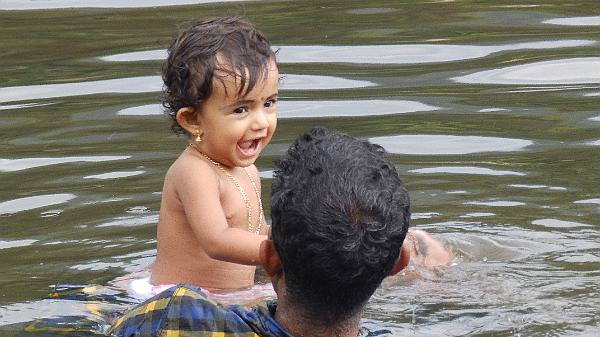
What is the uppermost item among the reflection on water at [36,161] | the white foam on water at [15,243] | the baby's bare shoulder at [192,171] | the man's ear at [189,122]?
the man's ear at [189,122]

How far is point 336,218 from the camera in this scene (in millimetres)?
3473

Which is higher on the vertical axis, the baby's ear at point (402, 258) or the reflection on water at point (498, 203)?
the baby's ear at point (402, 258)

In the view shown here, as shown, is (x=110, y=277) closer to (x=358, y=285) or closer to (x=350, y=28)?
(x=358, y=285)

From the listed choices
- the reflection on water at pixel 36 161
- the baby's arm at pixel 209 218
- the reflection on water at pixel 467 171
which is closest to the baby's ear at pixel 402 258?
the baby's arm at pixel 209 218

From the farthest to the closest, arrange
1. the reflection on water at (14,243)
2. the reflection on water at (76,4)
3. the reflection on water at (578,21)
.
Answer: the reflection on water at (76,4), the reflection on water at (578,21), the reflection on water at (14,243)

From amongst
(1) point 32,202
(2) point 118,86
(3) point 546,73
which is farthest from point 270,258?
(3) point 546,73

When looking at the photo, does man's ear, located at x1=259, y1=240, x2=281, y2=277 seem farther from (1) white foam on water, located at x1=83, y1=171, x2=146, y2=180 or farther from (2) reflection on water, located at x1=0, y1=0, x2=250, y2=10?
(2) reflection on water, located at x1=0, y1=0, x2=250, y2=10

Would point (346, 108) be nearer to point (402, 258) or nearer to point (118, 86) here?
point (118, 86)

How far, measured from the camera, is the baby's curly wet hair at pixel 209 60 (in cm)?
554

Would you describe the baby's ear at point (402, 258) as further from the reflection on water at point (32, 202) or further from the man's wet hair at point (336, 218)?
the reflection on water at point (32, 202)

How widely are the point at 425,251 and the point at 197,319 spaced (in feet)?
7.69

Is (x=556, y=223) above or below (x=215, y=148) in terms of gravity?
below

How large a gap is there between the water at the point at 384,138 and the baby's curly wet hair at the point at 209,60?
80cm

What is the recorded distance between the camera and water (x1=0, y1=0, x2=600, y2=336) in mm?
5469
